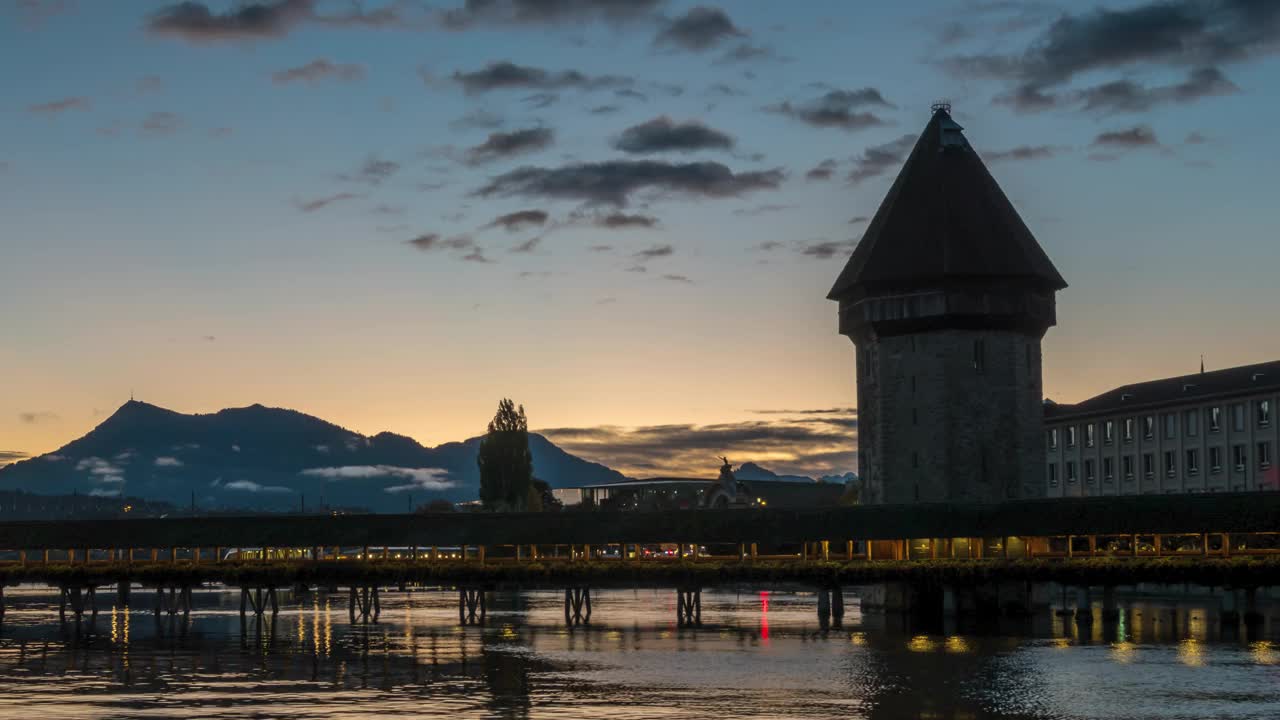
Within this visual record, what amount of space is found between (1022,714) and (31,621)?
61410 mm

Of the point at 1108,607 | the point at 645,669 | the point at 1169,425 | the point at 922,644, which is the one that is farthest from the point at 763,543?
the point at 1169,425

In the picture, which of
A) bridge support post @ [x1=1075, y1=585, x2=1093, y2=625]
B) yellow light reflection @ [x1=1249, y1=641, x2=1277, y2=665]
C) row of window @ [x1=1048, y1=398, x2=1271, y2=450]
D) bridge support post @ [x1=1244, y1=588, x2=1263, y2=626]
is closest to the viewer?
yellow light reflection @ [x1=1249, y1=641, x2=1277, y2=665]

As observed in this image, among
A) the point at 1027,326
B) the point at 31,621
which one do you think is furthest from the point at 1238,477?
the point at 31,621

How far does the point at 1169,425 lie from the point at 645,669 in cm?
6938

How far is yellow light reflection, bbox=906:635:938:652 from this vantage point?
59.8 meters

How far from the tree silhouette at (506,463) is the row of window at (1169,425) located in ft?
148

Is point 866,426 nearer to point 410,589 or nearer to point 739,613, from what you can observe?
point 739,613

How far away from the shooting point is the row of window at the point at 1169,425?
102562 millimetres

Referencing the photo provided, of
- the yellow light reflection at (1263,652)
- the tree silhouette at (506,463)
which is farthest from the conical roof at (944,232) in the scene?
the tree silhouette at (506,463)

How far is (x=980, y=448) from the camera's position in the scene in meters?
82.9

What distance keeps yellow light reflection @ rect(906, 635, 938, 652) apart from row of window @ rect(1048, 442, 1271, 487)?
4479 cm

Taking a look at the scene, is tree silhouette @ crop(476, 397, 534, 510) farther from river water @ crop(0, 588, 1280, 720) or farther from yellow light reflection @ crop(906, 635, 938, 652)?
yellow light reflection @ crop(906, 635, 938, 652)

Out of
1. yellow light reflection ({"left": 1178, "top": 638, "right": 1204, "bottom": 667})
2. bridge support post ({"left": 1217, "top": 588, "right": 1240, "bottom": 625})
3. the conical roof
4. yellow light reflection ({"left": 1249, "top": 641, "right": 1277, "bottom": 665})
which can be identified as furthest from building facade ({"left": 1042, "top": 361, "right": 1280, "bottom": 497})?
Answer: yellow light reflection ({"left": 1249, "top": 641, "right": 1277, "bottom": 665})

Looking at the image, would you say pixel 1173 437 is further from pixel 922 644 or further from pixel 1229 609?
pixel 922 644
